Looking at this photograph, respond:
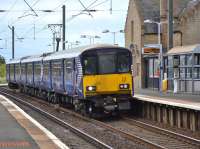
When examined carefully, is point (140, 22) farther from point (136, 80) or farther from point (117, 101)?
point (117, 101)

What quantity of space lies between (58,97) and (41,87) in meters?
4.96

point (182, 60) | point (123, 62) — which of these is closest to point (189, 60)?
point (182, 60)

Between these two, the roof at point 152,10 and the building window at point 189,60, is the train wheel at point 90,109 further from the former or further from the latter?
the roof at point 152,10

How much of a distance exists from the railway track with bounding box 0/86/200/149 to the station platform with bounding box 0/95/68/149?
8.05 ft

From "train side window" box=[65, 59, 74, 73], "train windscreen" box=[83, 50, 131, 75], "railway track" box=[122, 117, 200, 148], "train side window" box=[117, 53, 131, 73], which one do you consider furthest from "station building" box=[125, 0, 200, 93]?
"railway track" box=[122, 117, 200, 148]

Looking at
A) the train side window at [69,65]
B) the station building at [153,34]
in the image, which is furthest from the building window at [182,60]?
the train side window at [69,65]

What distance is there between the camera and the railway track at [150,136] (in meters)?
15.3

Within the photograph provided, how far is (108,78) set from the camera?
22906mm

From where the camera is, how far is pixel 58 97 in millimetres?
30641

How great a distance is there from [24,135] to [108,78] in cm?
782

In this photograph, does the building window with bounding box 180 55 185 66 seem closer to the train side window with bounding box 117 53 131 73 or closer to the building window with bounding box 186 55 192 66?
the building window with bounding box 186 55 192 66

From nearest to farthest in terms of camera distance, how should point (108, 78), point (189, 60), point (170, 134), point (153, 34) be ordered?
point (170, 134) < point (108, 78) < point (189, 60) < point (153, 34)

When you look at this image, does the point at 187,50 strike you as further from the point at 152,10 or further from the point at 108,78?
the point at 152,10

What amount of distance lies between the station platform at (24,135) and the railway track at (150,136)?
2.45 metres
